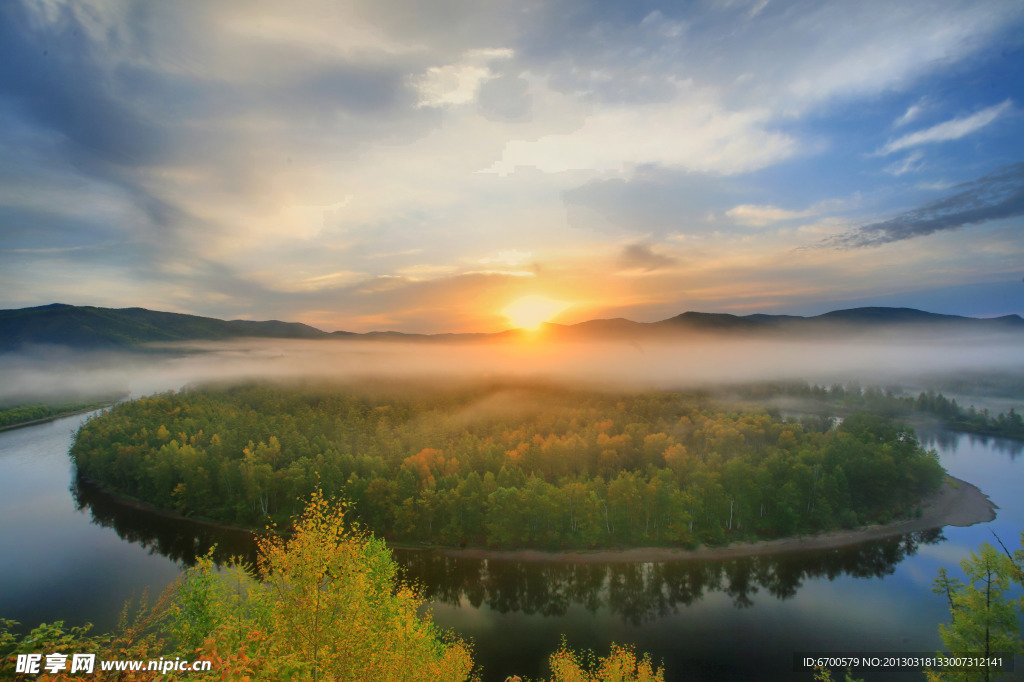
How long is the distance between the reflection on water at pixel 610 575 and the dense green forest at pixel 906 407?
242 feet

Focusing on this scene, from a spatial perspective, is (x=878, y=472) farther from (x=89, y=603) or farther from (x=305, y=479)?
(x=89, y=603)

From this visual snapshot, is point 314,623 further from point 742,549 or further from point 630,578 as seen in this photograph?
point 742,549

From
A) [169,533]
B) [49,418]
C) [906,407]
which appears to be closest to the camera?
[169,533]

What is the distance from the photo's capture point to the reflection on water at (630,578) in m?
36.4

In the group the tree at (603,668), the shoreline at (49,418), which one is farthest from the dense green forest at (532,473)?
the shoreline at (49,418)

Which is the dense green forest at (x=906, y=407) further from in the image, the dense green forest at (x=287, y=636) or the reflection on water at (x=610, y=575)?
the dense green forest at (x=287, y=636)

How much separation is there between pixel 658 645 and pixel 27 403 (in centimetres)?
17698

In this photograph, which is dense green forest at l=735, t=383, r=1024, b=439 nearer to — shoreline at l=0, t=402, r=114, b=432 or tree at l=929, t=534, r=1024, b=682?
tree at l=929, t=534, r=1024, b=682

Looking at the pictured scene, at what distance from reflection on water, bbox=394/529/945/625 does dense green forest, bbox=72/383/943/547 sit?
3333mm

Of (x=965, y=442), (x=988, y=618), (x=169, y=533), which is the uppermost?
(x=988, y=618)

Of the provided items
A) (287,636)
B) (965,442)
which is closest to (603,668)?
(287,636)

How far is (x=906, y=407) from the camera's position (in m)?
112

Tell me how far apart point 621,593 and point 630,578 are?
2817 millimetres

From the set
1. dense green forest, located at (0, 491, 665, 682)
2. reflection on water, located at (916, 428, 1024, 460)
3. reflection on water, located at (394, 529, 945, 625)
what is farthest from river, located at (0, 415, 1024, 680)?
reflection on water, located at (916, 428, 1024, 460)
